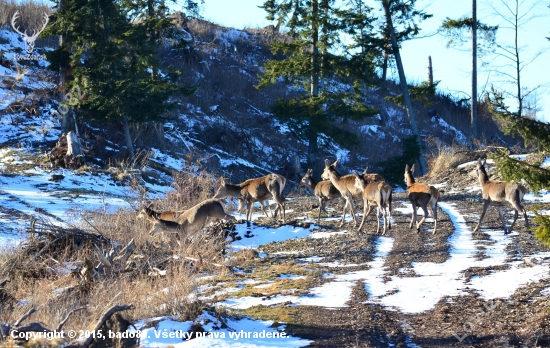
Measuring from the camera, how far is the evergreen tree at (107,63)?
25.6 meters

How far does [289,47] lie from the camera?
3028 centimetres

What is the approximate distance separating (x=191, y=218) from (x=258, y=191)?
4195 mm

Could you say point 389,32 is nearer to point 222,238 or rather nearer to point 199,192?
point 199,192

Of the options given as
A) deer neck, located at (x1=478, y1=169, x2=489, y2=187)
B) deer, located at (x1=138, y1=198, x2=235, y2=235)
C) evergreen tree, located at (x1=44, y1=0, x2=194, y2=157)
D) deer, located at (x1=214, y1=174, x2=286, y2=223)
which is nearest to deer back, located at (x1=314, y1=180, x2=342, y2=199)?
→ deer, located at (x1=214, y1=174, x2=286, y2=223)

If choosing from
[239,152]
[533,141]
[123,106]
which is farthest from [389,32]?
[533,141]

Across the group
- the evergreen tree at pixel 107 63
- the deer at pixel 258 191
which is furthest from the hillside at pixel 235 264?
the evergreen tree at pixel 107 63

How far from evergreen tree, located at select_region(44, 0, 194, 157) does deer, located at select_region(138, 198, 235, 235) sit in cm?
1096

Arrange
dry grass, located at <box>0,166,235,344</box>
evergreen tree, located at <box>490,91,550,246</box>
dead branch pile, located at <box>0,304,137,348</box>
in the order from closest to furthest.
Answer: dead branch pile, located at <box>0,304,137,348</box> < evergreen tree, located at <box>490,91,550,246</box> < dry grass, located at <box>0,166,235,344</box>

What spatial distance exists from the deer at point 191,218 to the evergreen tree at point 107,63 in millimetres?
10963

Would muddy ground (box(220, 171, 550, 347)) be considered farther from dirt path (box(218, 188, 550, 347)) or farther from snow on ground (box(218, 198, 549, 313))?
snow on ground (box(218, 198, 549, 313))

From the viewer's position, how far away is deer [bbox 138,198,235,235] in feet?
50.0

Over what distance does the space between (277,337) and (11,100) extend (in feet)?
82.2

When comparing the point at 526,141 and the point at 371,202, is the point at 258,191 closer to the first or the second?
the point at 371,202

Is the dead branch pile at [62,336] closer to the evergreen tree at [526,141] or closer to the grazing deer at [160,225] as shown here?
the evergreen tree at [526,141]
